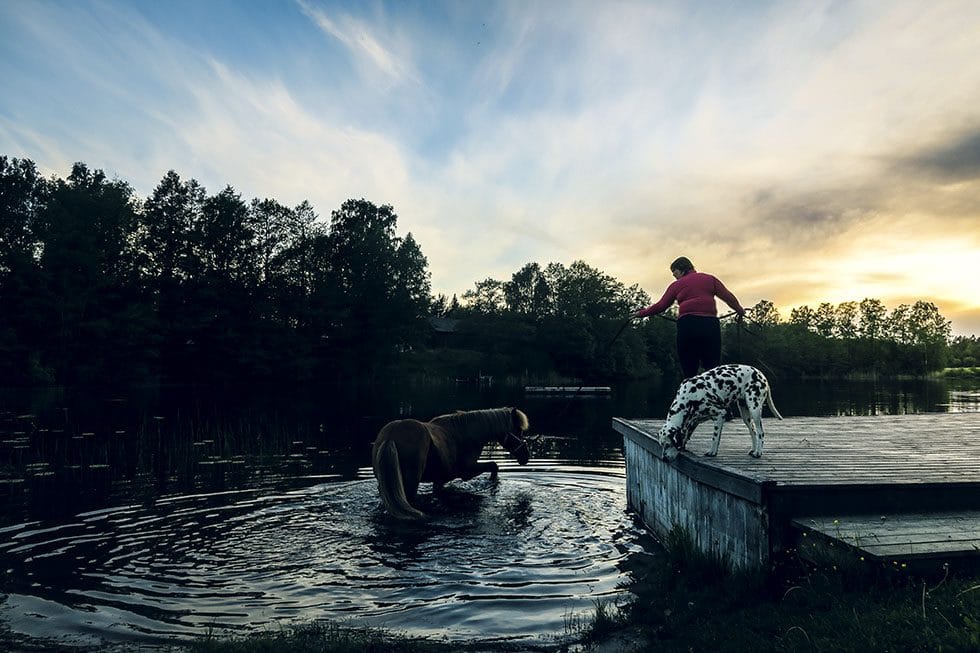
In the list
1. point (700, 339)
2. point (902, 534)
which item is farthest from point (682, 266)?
point (902, 534)

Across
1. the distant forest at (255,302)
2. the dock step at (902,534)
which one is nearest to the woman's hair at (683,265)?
the dock step at (902,534)

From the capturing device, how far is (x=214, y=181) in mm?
74000

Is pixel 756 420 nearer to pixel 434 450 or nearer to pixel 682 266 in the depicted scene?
pixel 682 266

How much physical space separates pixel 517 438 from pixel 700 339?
578cm

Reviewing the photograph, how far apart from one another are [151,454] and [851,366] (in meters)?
112

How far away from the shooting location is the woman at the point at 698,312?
31.8ft

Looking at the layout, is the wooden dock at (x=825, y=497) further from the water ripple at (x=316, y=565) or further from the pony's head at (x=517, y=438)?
the pony's head at (x=517, y=438)

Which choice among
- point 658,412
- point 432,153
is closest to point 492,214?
point 432,153

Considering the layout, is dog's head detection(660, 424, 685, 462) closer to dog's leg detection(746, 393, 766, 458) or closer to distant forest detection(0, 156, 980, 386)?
dog's leg detection(746, 393, 766, 458)

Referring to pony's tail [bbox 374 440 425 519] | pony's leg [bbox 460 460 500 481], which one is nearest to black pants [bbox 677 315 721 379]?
pony's tail [bbox 374 440 425 519]

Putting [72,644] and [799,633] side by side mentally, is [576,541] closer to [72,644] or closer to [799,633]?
[799,633]

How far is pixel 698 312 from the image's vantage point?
970 centimetres

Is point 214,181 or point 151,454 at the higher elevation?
point 214,181

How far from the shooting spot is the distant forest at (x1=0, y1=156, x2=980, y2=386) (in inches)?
2137
